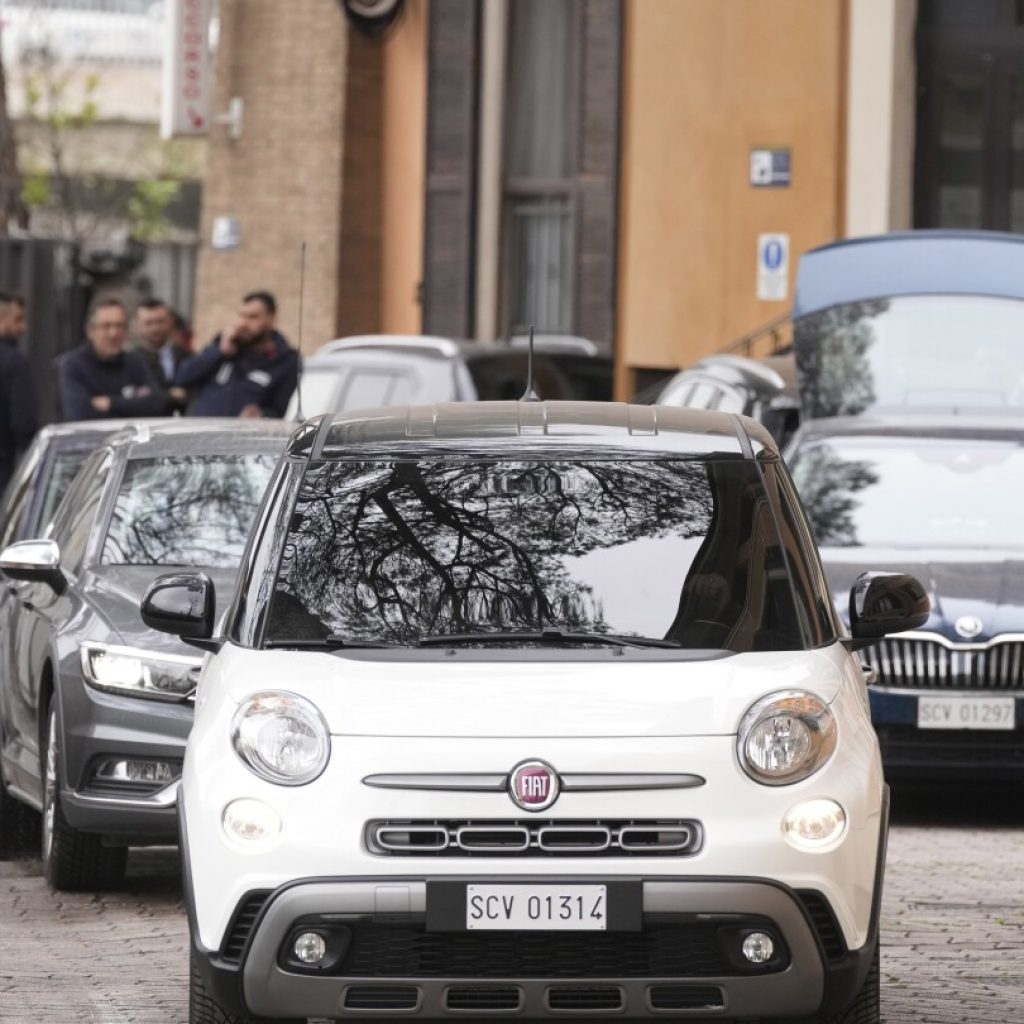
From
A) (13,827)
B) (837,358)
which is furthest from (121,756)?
(837,358)

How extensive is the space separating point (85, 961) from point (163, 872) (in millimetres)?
2086

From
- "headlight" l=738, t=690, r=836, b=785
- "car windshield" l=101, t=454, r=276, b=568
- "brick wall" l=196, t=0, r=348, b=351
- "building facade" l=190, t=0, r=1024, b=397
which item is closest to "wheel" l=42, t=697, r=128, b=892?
"car windshield" l=101, t=454, r=276, b=568

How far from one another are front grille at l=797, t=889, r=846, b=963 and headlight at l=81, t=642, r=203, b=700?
3.58 metres

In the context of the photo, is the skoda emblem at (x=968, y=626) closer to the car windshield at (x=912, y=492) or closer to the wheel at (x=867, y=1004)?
the car windshield at (x=912, y=492)

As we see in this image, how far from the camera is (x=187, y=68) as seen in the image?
28438mm

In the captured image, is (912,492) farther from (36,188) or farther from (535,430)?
(36,188)

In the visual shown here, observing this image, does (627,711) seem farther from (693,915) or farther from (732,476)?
(732,476)

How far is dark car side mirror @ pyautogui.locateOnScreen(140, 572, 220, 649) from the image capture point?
739 cm

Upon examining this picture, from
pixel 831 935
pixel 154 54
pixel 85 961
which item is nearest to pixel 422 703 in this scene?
Answer: pixel 831 935

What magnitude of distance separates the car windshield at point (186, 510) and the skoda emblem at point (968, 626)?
299 cm

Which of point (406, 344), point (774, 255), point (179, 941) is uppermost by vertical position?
point (774, 255)

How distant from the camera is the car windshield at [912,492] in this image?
12.8 metres

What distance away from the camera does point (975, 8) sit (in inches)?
949

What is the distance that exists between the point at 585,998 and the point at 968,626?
5720mm
